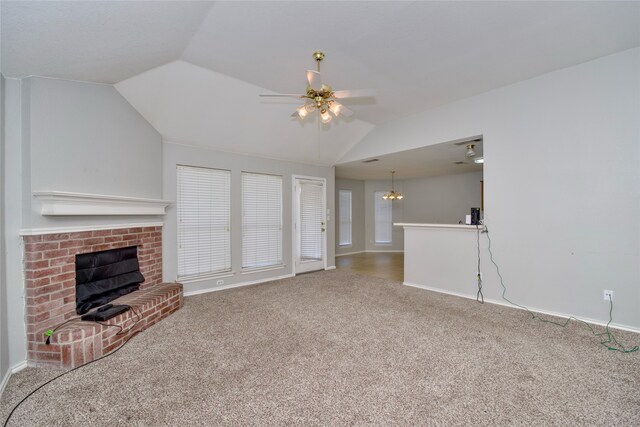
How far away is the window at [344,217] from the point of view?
8.48 m

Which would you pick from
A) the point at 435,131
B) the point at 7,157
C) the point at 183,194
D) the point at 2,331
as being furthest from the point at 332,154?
the point at 2,331

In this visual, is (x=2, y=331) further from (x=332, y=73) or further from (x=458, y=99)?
(x=458, y=99)

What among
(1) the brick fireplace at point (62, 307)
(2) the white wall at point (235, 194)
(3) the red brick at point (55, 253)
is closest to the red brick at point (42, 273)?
(1) the brick fireplace at point (62, 307)

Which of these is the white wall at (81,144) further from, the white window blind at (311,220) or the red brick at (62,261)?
the white window blind at (311,220)

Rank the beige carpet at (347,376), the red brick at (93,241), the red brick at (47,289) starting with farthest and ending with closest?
1. the red brick at (93,241)
2. the red brick at (47,289)
3. the beige carpet at (347,376)

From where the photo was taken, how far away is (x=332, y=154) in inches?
222

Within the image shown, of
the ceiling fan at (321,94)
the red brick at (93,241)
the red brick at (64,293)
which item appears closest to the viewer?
the red brick at (64,293)

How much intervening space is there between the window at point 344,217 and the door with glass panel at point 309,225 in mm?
2601

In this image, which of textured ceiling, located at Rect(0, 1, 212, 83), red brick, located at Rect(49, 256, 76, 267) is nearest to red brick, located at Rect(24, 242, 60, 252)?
red brick, located at Rect(49, 256, 76, 267)

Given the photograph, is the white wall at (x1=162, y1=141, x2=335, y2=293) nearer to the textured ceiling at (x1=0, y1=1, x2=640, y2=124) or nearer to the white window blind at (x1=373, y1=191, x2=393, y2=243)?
the textured ceiling at (x1=0, y1=1, x2=640, y2=124)

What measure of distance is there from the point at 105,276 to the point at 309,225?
3471 mm

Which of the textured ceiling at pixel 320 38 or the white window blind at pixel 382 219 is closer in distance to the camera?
the textured ceiling at pixel 320 38

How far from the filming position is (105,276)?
2.98 m

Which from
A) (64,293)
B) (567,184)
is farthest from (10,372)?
(567,184)
